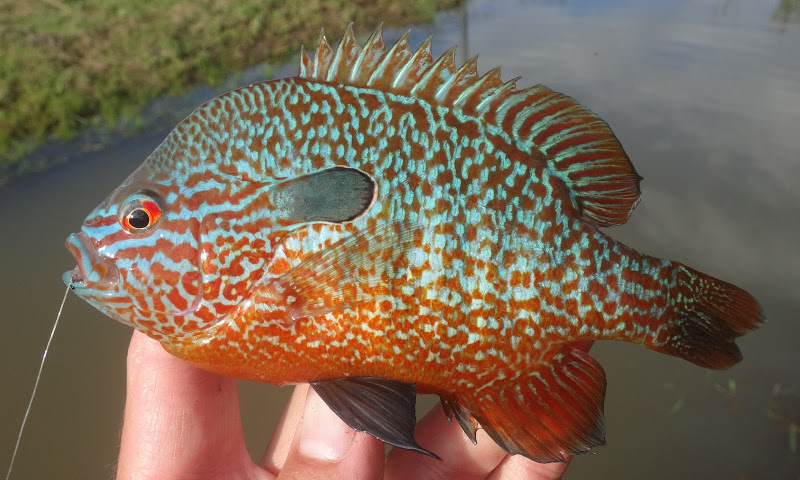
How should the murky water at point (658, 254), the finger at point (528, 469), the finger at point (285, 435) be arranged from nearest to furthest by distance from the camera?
1. the finger at point (528, 469)
2. the finger at point (285, 435)
3. the murky water at point (658, 254)

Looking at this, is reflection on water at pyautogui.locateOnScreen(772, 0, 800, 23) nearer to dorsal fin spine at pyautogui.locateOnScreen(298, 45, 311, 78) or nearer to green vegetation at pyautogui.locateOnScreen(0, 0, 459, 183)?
green vegetation at pyautogui.locateOnScreen(0, 0, 459, 183)

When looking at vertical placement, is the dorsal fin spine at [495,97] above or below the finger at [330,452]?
above

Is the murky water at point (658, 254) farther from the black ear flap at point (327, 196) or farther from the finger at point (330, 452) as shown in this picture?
the black ear flap at point (327, 196)

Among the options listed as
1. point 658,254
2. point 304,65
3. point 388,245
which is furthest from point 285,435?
point 658,254

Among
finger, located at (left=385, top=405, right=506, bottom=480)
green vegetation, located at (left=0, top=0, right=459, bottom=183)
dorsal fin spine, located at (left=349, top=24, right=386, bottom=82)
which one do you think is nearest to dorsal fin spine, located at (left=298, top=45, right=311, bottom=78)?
dorsal fin spine, located at (left=349, top=24, right=386, bottom=82)

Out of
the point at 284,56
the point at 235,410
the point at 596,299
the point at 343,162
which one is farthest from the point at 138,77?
the point at 596,299

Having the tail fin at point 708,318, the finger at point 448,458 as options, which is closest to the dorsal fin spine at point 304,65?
the tail fin at point 708,318

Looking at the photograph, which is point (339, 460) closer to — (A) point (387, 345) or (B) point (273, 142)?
(A) point (387, 345)
